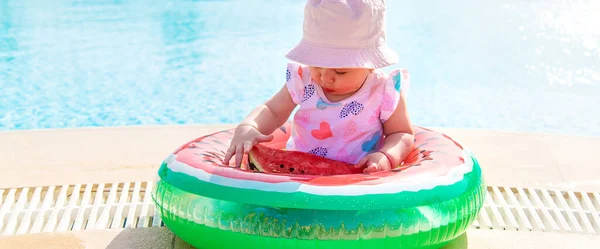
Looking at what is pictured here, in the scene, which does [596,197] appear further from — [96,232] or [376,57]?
[96,232]

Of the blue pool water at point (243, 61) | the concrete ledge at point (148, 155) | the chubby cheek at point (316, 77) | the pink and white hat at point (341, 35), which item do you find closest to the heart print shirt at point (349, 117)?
the chubby cheek at point (316, 77)

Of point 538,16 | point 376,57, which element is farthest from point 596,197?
point 538,16

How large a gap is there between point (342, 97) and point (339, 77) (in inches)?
5.9

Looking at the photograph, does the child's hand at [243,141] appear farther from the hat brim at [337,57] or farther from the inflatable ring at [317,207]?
the hat brim at [337,57]

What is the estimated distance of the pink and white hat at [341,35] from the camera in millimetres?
2764

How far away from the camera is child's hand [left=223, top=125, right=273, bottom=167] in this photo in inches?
112

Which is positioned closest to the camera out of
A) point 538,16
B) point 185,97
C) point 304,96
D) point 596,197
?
point 304,96

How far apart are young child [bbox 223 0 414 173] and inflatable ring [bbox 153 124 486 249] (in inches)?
9.3

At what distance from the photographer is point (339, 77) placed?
114 inches

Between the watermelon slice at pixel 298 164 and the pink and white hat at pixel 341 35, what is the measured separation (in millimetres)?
363

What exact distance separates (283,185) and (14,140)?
112 inches

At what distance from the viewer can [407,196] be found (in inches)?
99.6

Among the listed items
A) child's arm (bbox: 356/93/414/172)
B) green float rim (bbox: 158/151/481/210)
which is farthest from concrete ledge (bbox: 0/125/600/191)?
green float rim (bbox: 158/151/481/210)

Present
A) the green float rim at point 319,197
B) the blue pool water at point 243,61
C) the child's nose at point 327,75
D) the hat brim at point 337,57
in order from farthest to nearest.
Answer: the blue pool water at point 243,61
the child's nose at point 327,75
the hat brim at point 337,57
the green float rim at point 319,197
